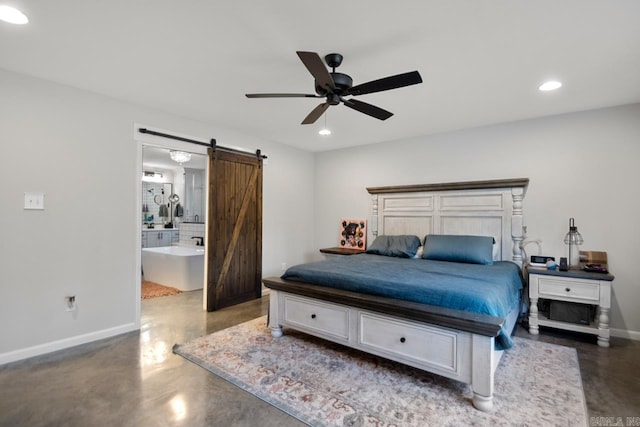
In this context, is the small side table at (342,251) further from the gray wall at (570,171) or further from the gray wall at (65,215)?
the gray wall at (65,215)

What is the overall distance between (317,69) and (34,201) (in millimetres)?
2700

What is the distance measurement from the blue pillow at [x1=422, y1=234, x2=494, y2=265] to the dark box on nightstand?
0.73m

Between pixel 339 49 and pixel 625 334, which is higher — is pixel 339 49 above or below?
above

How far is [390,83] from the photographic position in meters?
2.04

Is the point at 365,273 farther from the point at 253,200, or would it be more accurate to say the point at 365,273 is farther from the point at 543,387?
the point at 253,200

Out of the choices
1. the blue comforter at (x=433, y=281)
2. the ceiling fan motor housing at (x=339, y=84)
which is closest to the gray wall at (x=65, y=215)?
the blue comforter at (x=433, y=281)

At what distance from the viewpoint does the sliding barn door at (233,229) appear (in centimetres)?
400

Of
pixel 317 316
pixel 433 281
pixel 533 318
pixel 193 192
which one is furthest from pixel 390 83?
pixel 193 192

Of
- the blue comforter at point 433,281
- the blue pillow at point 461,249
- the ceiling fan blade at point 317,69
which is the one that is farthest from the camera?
the blue pillow at point 461,249

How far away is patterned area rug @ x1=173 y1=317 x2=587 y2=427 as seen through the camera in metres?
1.88

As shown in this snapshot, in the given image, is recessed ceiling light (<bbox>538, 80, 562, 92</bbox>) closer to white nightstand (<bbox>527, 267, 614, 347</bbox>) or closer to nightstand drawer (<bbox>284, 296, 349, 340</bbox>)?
white nightstand (<bbox>527, 267, 614, 347</bbox>)

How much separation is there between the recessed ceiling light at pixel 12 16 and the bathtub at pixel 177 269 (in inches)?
139

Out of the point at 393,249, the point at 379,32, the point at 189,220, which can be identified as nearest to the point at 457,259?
the point at 393,249

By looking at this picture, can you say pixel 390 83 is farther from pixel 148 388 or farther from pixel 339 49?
pixel 148 388
